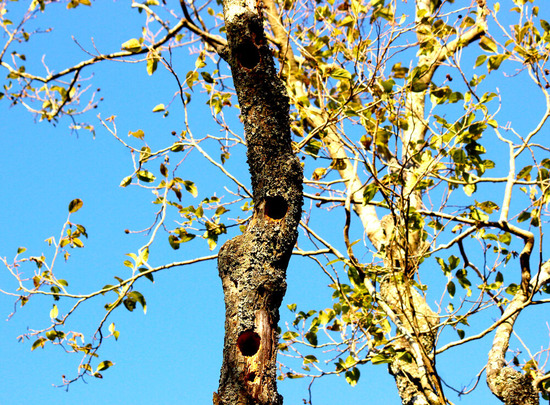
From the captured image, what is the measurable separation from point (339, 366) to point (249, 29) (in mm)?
2817

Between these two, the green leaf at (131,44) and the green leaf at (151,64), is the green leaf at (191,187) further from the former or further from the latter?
the green leaf at (131,44)

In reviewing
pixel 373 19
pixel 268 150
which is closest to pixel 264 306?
pixel 268 150

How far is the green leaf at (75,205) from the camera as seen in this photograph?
4117 mm

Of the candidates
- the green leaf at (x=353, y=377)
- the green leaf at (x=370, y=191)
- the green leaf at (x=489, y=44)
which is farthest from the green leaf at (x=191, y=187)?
the green leaf at (x=489, y=44)

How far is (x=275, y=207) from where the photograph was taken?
2.64 meters

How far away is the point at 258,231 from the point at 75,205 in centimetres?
222

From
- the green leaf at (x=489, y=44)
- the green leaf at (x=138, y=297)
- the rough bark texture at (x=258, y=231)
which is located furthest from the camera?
the green leaf at (x=489, y=44)

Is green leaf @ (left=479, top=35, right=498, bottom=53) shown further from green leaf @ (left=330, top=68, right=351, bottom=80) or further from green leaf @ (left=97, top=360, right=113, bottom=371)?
green leaf @ (left=97, top=360, right=113, bottom=371)

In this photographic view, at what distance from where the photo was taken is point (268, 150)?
8.90 feet

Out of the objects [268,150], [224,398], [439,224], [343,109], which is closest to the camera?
[224,398]

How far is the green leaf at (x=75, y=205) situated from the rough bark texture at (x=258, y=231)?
1969 millimetres

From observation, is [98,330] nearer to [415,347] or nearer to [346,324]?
[346,324]

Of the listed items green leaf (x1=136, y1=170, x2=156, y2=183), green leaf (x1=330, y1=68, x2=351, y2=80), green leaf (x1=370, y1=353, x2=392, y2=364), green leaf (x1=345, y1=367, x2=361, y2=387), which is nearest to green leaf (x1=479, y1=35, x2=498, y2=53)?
green leaf (x1=330, y1=68, x2=351, y2=80)

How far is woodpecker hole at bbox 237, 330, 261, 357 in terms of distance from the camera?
7.74 feet
